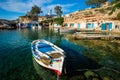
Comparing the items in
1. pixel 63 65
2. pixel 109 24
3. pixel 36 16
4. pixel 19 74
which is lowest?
pixel 19 74

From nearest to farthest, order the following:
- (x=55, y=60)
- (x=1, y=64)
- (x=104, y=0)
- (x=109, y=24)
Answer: (x=55, y=60), (x=1, y=64), (x=109, y=24), (x=104, y=0)

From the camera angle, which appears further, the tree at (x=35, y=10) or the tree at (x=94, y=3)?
the tree at (x=35, y=10)

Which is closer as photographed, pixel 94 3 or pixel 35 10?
pixel 94 3

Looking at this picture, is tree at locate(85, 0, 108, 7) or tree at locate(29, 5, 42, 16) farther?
tree at locate(29, 5, 42, 16)

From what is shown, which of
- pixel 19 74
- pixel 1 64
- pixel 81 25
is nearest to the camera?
pixel 19 74

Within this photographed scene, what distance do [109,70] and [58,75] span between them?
5.57 meters

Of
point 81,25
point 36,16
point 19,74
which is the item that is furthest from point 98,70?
point 36,16

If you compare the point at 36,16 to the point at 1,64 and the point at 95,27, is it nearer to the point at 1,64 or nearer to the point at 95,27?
the point at 95,27

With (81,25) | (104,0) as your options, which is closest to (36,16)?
(104,0)

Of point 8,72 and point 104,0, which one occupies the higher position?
point 104,0

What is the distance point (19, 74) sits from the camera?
44.9 feet

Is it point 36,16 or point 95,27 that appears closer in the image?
point 95,27

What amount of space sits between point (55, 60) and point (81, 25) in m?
62.4

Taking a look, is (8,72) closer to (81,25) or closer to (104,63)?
(104,63)
